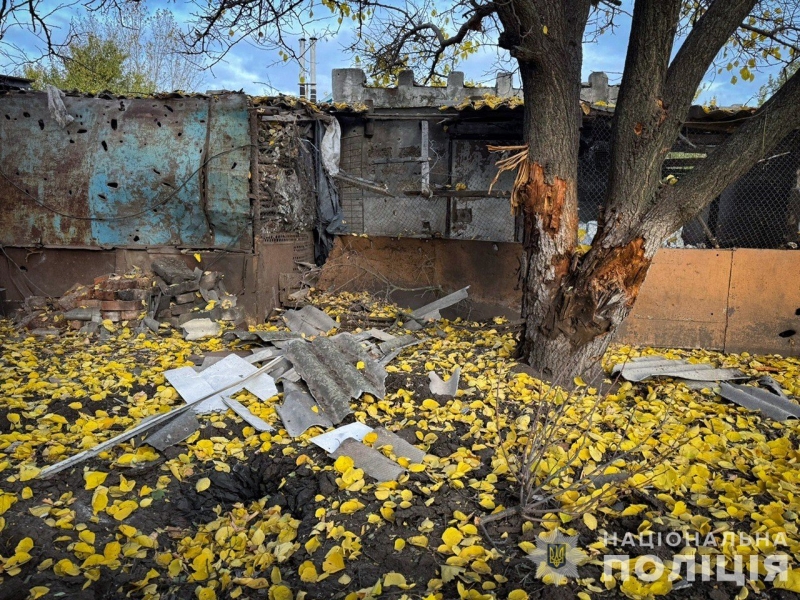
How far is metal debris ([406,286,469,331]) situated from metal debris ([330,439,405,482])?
318 cm

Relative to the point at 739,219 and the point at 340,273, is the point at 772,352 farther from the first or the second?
the point at 340,273

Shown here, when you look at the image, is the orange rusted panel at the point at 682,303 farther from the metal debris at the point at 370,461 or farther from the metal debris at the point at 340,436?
the metal debris at the point at 370,461

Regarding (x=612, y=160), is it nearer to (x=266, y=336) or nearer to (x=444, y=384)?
(x=444, y=384)

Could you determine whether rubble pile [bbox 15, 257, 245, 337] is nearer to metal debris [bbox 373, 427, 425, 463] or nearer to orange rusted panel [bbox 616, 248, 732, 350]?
metal debris [bbox 373, 427, 425, 463]

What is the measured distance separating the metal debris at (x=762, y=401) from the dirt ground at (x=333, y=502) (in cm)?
11

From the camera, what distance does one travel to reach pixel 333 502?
2.89 m

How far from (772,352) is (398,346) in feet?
13.6

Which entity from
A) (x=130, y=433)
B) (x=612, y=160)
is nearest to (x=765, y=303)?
(x=612, y=160)

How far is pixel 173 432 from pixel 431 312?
3.90 meters

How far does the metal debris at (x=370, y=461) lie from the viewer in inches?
124

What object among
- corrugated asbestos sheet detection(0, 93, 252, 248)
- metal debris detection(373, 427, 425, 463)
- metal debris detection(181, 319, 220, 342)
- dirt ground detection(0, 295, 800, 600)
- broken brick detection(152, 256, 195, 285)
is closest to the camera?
Answer: dirt ground detection(0, 295, 800, 600)

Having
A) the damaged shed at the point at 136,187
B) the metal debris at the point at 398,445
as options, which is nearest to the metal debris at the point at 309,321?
the damaged shed at the point at 136,187

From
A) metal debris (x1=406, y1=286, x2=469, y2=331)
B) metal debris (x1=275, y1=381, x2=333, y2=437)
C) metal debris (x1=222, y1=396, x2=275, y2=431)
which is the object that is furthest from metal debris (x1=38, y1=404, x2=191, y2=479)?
metal debris (x1=406, y1=286, x2=469, y2=331)

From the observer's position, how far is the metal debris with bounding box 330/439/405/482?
10.3ft
